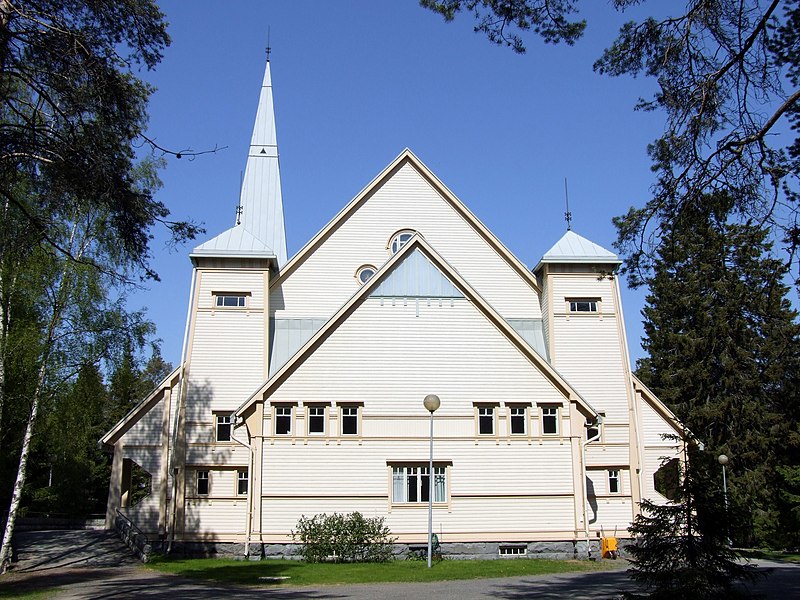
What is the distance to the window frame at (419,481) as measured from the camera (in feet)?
83.9

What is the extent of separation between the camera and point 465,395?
85.9 ft

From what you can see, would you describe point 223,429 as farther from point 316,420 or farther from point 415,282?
point 415,282

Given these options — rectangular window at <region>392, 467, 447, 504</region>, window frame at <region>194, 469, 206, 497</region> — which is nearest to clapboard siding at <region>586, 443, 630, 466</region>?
rectangular window at <region>392, 467, 447, 504</region>

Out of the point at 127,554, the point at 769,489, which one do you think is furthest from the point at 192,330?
the point at 769,489

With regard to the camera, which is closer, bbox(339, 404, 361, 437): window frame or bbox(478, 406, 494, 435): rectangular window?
bbox(339, 404, 361, 437): window frame

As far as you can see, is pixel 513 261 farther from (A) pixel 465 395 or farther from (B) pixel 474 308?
(A) pixel 465 395

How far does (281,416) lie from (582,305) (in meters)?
11.8

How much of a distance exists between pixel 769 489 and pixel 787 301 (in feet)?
30.7

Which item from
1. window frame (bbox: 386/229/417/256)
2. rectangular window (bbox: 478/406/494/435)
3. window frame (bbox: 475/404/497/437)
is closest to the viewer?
window frame (bbox: 475/404/497/437)

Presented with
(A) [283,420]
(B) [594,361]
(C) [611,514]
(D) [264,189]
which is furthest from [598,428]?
(D) [264,189]

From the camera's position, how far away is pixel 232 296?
94.6 ft

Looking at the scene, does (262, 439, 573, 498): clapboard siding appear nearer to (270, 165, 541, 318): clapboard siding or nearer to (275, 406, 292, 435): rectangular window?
(275, 406, 292, 435): rectangular window

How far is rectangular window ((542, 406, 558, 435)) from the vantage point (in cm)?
2614

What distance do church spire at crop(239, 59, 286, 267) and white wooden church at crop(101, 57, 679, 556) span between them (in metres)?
9.26
